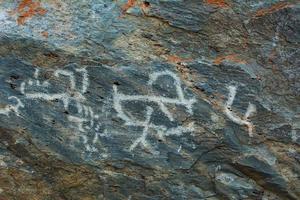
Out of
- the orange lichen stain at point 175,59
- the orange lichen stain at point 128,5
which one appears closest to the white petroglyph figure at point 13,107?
Result: the orange lichen stain at point 128,5

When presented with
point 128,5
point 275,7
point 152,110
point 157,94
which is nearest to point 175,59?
point 157,94

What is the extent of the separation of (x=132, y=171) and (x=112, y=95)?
586 mm

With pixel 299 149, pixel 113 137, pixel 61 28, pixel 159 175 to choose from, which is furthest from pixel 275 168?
pixel 61 28

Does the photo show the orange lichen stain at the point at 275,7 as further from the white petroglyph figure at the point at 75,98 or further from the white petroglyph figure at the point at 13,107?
the white petroglyph figure at the point at 13,107

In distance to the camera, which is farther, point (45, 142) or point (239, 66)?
point (45, 142)

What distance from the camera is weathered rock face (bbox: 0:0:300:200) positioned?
3918 mm

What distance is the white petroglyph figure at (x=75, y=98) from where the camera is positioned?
13.3 feet

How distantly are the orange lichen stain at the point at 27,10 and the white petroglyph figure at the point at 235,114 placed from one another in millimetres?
1465

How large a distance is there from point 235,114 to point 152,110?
595 millimetres

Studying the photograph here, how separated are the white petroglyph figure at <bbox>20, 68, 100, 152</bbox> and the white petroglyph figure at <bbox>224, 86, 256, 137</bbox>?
96 centimetres

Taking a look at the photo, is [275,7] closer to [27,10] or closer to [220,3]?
[220,3]

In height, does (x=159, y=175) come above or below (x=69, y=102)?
below

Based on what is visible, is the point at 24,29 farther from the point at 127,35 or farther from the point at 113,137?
the point at 113,137

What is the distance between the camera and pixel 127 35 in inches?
156
